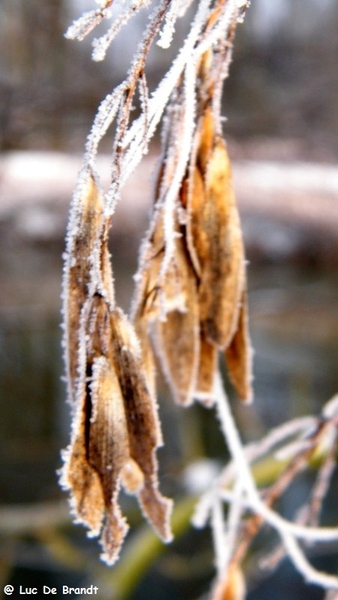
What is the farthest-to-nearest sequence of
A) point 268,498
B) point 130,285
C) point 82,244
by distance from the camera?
1. point 130,285
2. point 268,498
3. point 82,244

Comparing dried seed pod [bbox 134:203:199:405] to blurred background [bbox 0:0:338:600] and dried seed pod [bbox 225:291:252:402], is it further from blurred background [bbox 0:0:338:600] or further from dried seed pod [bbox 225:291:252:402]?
blurred background [bbox 0:0:338:600]

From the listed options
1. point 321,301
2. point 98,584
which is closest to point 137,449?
point 98,584

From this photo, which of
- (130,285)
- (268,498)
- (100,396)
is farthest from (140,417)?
(130,285)

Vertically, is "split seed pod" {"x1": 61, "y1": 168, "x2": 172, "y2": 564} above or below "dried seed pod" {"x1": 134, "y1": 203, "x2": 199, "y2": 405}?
below

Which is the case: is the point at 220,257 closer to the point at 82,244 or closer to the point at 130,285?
the point at 82,244

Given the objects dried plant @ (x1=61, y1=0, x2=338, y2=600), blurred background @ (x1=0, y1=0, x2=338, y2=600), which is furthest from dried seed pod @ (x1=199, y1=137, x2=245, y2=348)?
blurred background @ (x1=0, y1=0, x2=338, y2=600)

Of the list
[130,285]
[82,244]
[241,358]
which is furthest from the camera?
[130,285]

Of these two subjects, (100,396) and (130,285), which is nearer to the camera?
(100,396)
